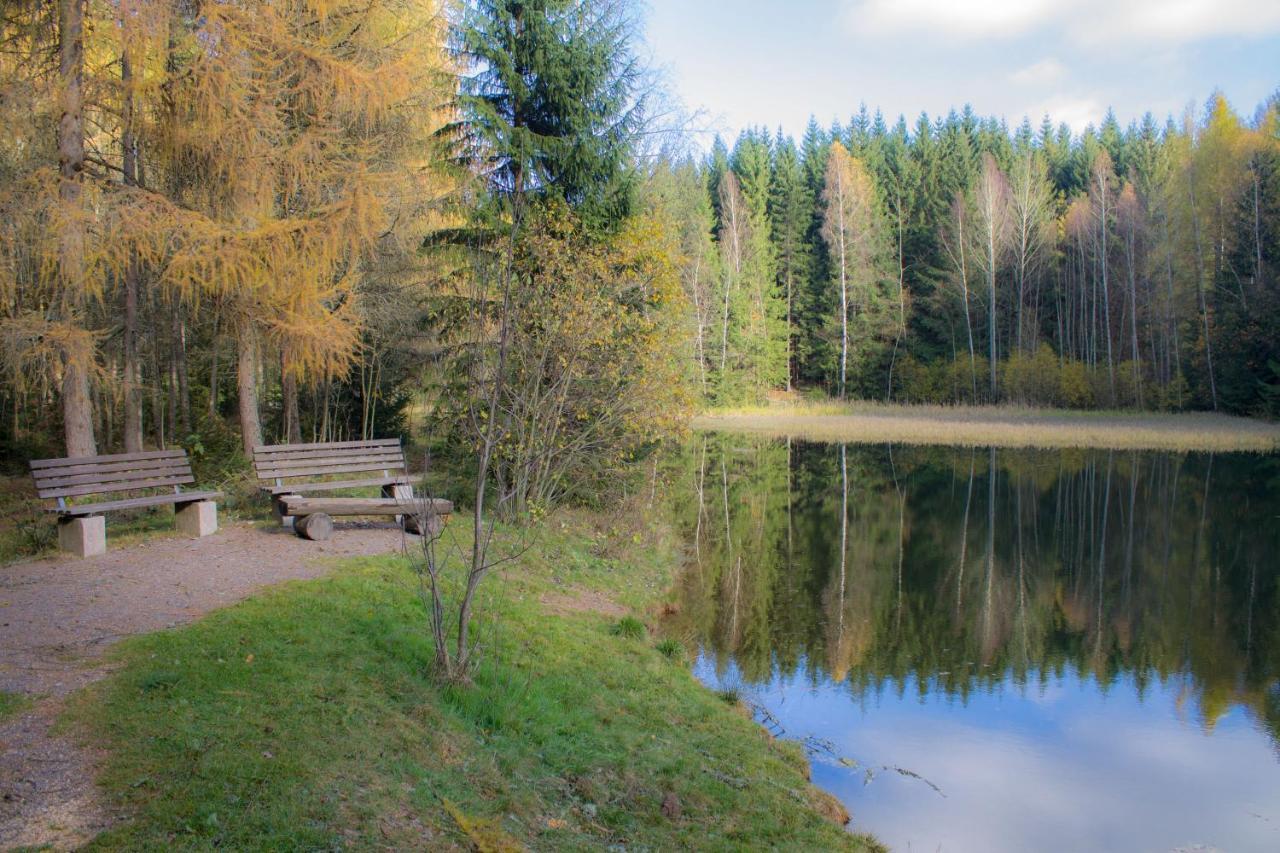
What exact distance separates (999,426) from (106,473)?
3321 centimetres

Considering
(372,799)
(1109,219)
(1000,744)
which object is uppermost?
(1109,219)

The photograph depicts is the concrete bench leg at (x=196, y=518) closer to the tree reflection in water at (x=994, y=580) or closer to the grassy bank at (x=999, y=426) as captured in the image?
the tree reflection in water at (x=994, y=580)

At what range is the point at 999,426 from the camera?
35.7 metres

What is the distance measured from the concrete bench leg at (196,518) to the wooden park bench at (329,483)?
2.20ft

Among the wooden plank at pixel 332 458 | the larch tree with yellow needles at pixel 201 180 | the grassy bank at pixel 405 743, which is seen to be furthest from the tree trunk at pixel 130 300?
the grassy bank at pixel 405 743

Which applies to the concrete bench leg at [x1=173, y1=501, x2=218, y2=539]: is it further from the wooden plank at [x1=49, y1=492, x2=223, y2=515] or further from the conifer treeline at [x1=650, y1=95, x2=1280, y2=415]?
the conifer treeline at [x1=650, y1=95, x2=1280, y2=415]

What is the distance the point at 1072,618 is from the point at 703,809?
8.08 m

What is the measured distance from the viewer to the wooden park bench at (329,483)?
9578mm

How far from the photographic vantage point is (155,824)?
366cm

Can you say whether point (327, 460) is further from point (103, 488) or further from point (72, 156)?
point (72, 156)

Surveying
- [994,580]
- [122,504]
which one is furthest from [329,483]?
[994,580]

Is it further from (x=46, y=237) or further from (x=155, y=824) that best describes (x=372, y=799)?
(x=46, y=237)

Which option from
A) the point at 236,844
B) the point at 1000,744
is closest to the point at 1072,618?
the point at 1000,744

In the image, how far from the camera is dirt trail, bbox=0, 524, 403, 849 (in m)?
3.77
